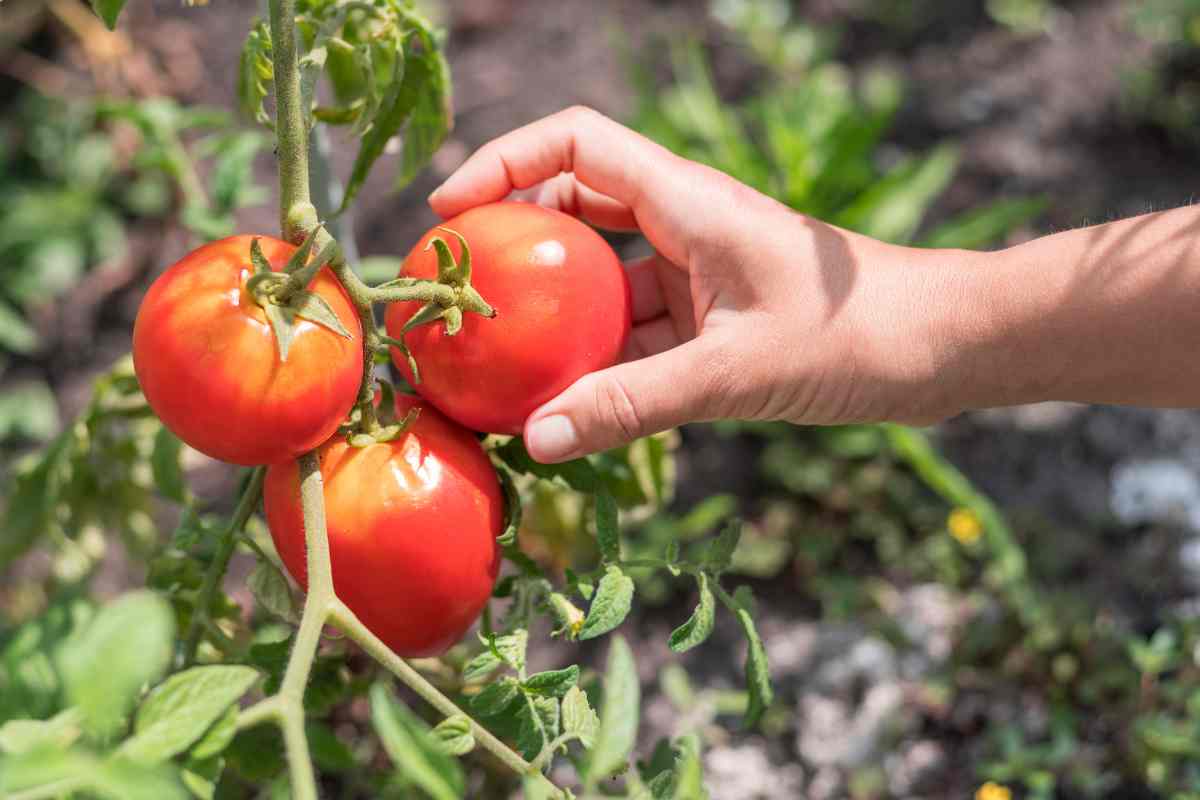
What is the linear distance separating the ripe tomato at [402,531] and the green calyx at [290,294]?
15 centimetres

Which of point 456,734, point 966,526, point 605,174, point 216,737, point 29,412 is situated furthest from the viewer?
point 29,412

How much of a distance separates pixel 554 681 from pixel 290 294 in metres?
0.37

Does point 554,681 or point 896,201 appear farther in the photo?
point 896,201

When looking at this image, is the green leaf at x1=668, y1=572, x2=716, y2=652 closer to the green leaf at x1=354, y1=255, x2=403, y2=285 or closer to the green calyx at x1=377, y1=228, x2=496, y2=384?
the green calyx at x1=377, y1=228, x2=496, y2=384

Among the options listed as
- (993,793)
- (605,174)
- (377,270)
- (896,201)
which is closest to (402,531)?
(605,174)

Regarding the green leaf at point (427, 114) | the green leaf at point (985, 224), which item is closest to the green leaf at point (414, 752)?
the green leaf at point (427, 114)

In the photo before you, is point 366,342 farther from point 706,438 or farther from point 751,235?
point 706,438

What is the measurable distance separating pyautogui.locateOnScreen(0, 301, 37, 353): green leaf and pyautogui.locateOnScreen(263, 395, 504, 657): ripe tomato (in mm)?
1127

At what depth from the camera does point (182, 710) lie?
0.66m

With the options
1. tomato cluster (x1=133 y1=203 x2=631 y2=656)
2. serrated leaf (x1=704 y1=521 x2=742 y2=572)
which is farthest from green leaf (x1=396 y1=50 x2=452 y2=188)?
serrated leaf (x1=704 y1=521 x2=742 y2=572)

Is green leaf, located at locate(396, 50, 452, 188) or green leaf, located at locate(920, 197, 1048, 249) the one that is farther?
green leaf, located at locate(920, 197, 1048, 249)

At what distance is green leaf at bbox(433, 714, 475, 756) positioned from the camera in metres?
0.81

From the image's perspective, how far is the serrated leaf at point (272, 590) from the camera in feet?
3.21

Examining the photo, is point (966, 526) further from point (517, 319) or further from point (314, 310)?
point (314, 310)
